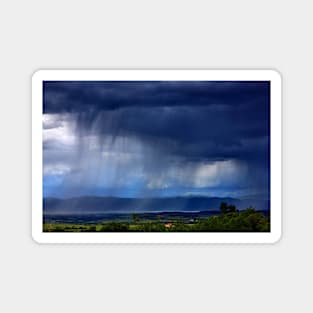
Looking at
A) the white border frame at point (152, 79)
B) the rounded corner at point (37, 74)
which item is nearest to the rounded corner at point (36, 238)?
the white border frame at point (152, 79)

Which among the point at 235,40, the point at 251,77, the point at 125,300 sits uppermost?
the point at 235,40

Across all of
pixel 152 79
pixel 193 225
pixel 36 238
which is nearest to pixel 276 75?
pixel 152 79

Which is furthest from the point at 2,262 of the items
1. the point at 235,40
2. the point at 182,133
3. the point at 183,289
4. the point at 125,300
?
the point at 235,40

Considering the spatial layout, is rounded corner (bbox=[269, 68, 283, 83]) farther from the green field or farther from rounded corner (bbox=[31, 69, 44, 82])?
rounded corner (bbox=[31, 69, 44, 82])

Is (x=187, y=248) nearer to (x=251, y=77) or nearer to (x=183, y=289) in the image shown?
(x=183, y=289)

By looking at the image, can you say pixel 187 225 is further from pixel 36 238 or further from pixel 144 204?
pixel 36 238

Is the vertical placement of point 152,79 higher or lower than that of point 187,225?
higher
